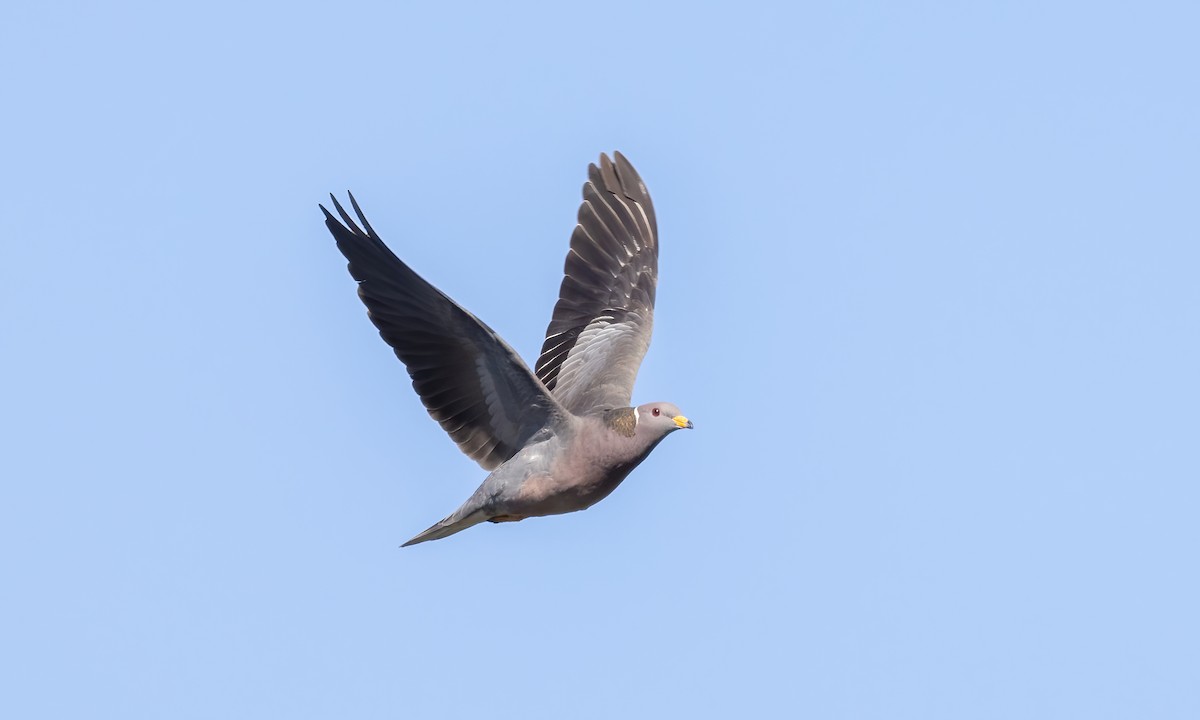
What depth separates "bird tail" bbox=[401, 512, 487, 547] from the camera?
46.2 ft

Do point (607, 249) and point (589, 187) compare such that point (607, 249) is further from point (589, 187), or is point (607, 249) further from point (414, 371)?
point (414, 371)

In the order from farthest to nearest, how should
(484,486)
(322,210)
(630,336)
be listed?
(630,336), (484,486), (322,210)

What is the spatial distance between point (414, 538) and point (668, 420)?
227cm

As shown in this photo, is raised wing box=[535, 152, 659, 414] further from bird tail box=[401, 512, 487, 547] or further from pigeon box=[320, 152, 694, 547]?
bird tail box=[401, 512, 487, 547]

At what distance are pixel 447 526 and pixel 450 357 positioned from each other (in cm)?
138

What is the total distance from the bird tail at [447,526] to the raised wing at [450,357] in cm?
45

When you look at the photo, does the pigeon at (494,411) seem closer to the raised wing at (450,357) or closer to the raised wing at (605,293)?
the raised wing at (450,357)

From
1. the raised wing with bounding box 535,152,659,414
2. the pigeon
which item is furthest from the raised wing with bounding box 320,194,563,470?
the raised wing with bounding box 535,152,659,414

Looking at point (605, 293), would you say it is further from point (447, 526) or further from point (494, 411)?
point (447, 526)

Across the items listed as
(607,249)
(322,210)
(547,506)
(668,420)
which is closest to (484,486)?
(547,506)

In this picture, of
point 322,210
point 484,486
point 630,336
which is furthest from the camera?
point 630,336

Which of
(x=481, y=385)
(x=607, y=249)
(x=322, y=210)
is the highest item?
(x=607, y=249)

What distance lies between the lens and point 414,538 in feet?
46.4

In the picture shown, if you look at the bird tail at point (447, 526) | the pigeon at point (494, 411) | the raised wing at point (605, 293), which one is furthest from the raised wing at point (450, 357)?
the raised wing at point (605, 293)
